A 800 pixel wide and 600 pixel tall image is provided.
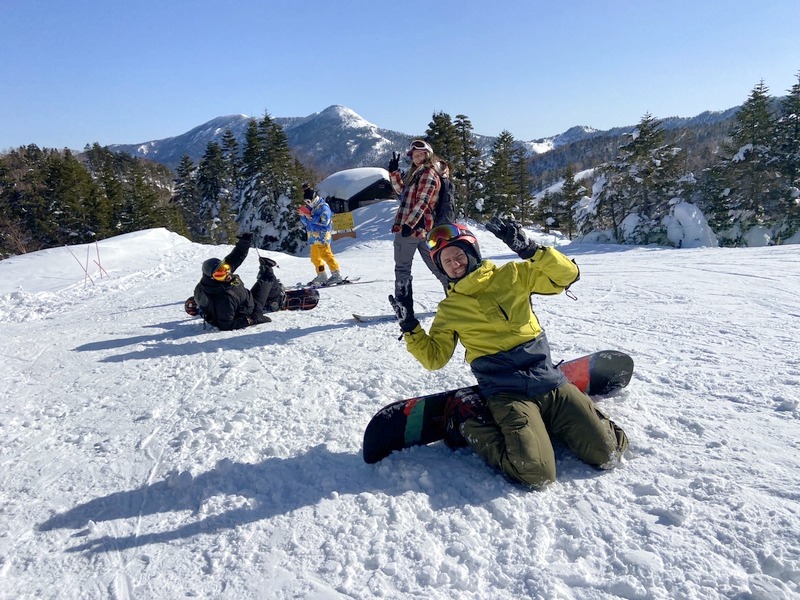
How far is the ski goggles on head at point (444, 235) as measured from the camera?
3.14 metres

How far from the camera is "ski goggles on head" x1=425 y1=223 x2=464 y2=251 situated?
3141mm

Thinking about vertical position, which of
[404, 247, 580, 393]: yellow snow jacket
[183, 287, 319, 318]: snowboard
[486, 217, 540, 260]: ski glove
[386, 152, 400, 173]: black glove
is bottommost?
[183, 287, 319, 318]: snowboard

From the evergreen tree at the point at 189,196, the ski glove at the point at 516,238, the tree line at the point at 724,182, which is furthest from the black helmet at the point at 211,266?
the evergreen tree at the point at 189,196

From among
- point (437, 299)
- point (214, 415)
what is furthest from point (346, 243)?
point (214, 415)

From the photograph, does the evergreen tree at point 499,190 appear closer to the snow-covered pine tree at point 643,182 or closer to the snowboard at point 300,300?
the snow-covered pine tree at point 643,182

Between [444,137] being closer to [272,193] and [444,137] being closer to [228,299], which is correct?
[272,193]

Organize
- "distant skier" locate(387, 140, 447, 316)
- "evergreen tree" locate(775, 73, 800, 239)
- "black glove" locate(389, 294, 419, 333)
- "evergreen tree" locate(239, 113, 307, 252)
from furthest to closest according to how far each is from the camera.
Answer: "evergreen tree" locate(239, 113, 307, 252) → "evergreen tree" locate(775, 73, 800, 239) → "distant skier" locate(387, 140, 447, 316) → "black glove" locate(389, 294, 419, 333)

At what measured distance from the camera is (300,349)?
17.5 ft

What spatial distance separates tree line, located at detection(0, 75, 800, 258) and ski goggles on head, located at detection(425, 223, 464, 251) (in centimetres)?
1874

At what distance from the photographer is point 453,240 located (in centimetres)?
309

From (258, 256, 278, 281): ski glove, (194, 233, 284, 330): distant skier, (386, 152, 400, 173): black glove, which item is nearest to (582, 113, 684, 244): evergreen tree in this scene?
(386, 152, 400, 173): black glove

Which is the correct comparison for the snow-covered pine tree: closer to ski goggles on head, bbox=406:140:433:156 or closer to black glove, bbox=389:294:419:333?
ski goggles on head, bbox=406:140:433:156

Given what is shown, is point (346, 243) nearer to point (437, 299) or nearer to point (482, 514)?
point (437, 299)

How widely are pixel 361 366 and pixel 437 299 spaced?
10.0 feet
